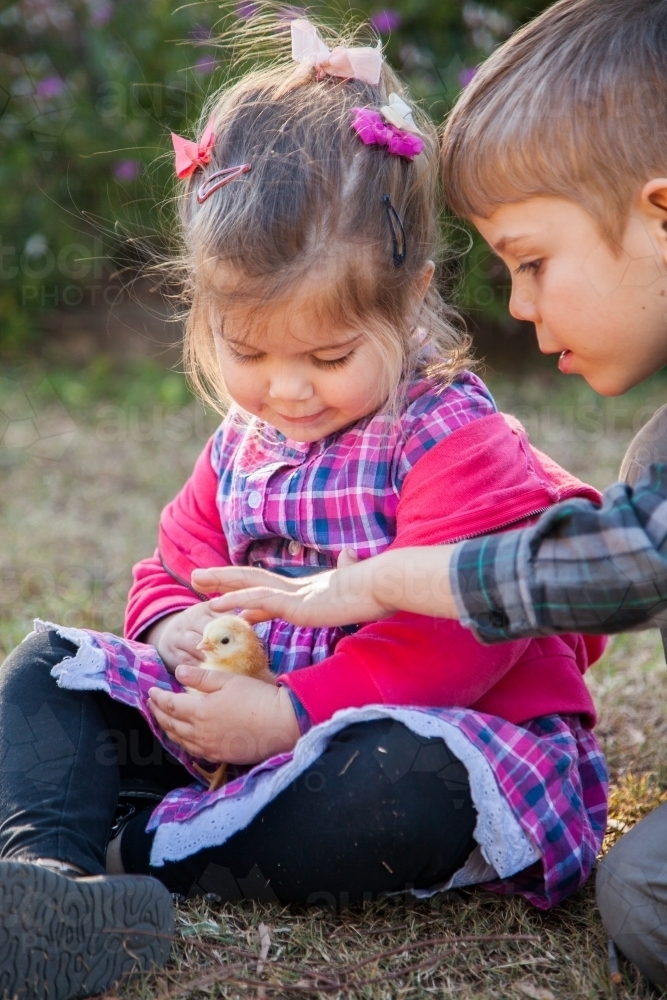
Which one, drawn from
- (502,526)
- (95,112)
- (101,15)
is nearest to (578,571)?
(502,526)

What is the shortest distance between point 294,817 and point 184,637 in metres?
0.37

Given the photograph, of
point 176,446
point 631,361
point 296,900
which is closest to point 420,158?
point 631,361

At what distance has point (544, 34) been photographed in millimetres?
1552

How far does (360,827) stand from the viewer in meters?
1.40

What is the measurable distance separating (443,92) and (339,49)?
2838 mm

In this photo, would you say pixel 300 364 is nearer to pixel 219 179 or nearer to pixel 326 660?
pixel 219 179

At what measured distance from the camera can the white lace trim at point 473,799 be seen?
140 cm

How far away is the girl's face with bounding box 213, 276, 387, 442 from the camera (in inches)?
59.1

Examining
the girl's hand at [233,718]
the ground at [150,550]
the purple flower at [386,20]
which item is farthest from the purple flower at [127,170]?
the girl's hand at [233,718]

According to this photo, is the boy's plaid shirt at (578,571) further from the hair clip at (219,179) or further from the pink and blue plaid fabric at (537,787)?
the hair clip at (219,179)

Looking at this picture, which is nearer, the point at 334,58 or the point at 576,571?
the point at 576,571

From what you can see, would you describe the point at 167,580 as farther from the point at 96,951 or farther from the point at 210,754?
the point at 96,951

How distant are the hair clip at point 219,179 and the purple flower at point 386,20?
3.20m

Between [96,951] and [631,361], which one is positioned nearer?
[96,951]
